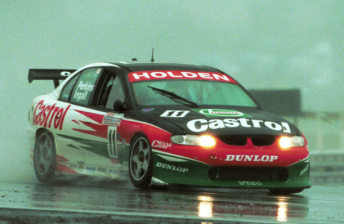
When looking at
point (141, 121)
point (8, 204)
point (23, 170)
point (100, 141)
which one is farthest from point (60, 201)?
point (23, 170)

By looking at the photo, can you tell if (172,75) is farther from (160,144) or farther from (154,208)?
(154,208)

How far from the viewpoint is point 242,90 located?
8164mm

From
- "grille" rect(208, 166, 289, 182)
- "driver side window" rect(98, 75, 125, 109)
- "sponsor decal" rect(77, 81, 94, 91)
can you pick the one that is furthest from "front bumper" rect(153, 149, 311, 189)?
"sponsor decal" rect(77, 81, 94, 91)

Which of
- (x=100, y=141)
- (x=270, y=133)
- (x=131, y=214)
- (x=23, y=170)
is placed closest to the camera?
(x=131, y=214)

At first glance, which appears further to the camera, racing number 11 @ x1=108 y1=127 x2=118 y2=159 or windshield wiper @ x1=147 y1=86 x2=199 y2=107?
windshield wiper @ x1=147 y1=86 x2=199 y2=107

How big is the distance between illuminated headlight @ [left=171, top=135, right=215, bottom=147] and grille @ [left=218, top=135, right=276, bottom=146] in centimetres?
11

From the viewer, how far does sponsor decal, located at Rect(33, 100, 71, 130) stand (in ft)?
27.2

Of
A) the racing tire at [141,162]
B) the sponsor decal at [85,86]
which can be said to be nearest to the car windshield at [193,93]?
the racing tire at [141,162]

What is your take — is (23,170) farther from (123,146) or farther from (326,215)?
(326,215)

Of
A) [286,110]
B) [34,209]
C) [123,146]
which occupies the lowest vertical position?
[34,209]

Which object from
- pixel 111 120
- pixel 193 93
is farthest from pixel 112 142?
pixel 193 93

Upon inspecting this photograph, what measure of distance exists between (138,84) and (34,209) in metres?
3.43

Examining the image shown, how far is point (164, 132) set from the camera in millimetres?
6586

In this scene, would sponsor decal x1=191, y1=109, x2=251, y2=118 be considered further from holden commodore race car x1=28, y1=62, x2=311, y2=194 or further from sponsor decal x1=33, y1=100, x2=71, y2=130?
sponsor decal x1=33, y1=100, x2=71, y2=130
